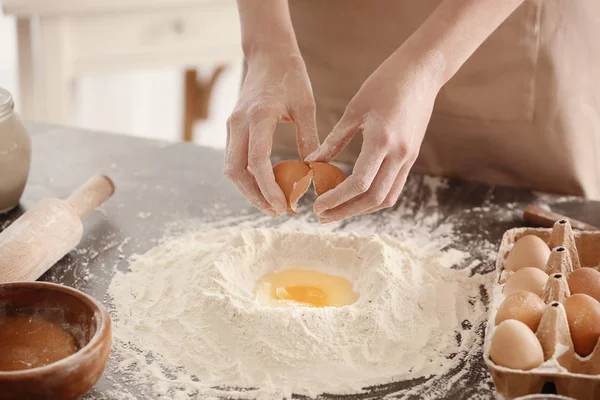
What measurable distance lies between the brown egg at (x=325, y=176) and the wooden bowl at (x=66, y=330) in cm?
47

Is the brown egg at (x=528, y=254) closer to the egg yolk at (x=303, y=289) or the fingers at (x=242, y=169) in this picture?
the egg yolk at (x=303, y=289)

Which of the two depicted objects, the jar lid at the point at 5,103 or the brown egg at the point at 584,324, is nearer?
the brown egg at the point at 584,324

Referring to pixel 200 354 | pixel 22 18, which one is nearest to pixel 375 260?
pixel 200 354

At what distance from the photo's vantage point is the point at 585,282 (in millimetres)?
1229

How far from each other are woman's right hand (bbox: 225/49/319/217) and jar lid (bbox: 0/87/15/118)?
0.50m

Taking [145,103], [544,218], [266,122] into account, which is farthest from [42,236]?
[145,103]

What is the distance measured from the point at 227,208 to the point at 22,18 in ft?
5.36

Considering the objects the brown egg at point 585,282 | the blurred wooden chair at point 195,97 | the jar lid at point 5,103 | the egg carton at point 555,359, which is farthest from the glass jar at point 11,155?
the blurred wooden chair at point 195,97

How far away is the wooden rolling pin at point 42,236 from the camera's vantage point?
1.35m

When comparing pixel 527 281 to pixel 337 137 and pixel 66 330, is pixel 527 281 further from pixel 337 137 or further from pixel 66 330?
pixel 66 330

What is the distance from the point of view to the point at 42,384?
98cm

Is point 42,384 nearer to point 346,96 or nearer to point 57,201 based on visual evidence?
point 57,201

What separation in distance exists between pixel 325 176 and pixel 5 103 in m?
0.72

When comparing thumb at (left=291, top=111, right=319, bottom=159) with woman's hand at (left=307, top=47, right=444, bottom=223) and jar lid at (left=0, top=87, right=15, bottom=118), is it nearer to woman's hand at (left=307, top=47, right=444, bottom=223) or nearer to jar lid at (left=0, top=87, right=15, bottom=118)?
woman's hand at (left=307, top=47, right=444, bottom=223)
